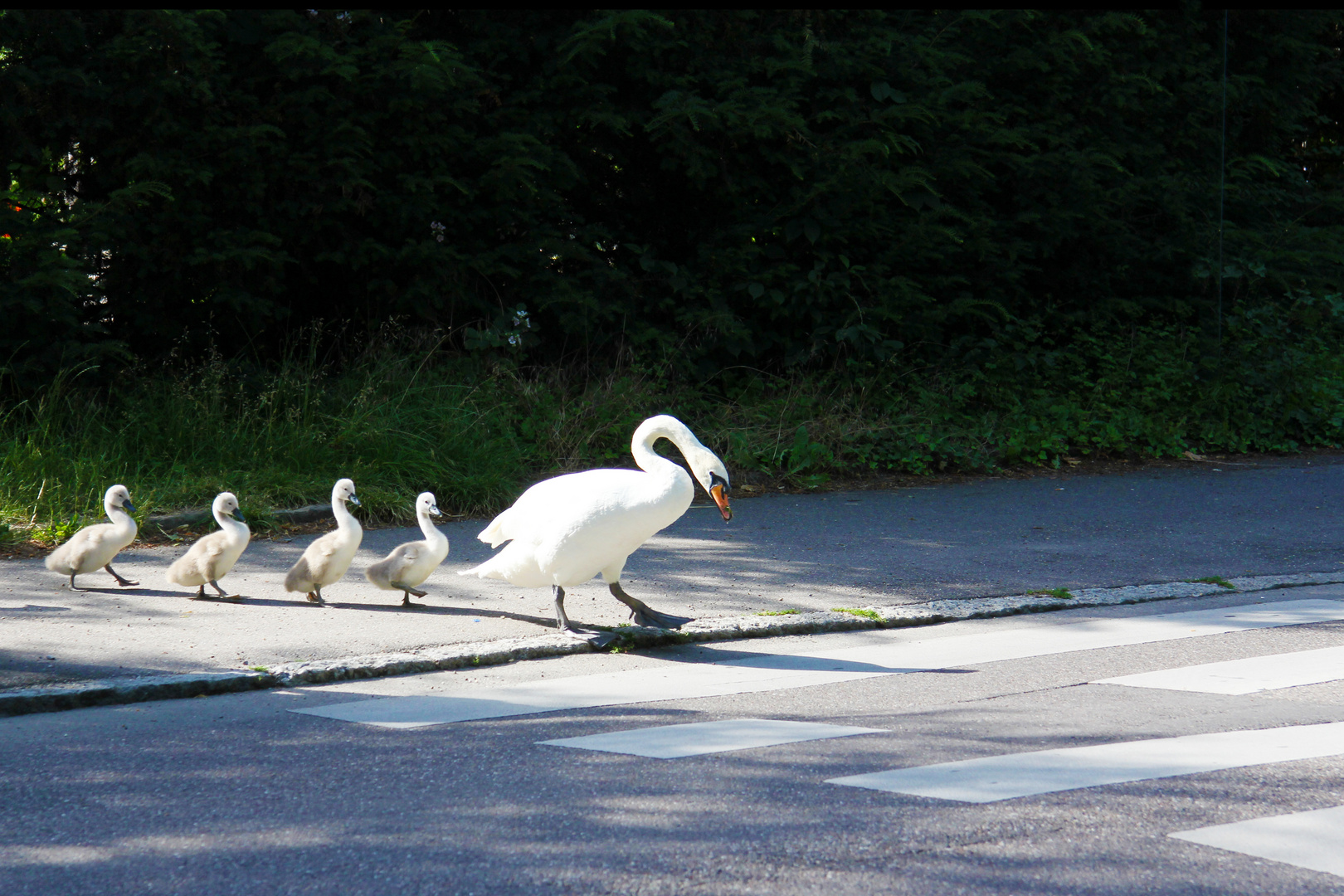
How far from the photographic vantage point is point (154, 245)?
37.3ft

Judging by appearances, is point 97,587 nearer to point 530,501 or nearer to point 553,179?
point 530,501

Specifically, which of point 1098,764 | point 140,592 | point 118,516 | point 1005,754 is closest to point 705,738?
point 1005,754

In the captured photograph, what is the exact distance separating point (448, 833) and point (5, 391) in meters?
8.68

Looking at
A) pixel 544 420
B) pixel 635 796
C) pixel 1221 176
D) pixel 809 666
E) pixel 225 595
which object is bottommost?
pixel 635 796

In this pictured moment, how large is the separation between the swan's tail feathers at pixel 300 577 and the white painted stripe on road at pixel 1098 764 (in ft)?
12.8

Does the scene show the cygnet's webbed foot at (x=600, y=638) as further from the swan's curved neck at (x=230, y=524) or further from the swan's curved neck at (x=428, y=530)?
the swan's curved neck at (x=230, y=524)

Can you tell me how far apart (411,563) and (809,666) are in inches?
92.4

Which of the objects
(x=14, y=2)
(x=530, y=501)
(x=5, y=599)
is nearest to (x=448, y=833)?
(x=530, y=501)

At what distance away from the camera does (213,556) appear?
7.17 metres

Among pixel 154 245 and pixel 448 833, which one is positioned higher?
pixel 154 245

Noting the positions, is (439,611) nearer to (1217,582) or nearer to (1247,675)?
(1247,675)

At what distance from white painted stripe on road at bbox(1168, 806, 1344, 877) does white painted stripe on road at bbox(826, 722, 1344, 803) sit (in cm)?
46

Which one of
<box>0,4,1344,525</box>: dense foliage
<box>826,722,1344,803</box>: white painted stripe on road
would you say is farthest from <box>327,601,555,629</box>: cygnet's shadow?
<box>826,722,1344,803</box>: white painted stripe on road

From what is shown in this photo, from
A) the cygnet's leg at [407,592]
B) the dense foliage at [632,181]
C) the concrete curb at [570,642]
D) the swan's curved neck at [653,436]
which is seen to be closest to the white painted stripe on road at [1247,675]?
the concrete curb at [570,642]
